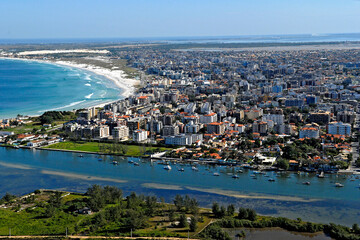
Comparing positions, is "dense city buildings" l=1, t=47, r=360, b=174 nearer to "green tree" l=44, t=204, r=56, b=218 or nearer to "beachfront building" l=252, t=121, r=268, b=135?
"beachfront building" l=252, t=121, r=268, b=135

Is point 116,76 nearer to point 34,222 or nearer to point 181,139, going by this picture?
point 181,139

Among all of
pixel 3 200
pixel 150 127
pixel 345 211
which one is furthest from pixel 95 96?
pixel 345 211

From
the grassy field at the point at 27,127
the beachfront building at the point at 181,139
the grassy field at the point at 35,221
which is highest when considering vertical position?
the beachfront building at the point at 181,139

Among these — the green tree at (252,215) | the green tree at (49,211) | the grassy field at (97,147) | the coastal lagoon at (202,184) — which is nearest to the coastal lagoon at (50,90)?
the grassy field at (97,147)

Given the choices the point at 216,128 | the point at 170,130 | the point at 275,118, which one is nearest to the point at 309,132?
the point at 275,118

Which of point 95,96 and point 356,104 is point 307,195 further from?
point 95,96

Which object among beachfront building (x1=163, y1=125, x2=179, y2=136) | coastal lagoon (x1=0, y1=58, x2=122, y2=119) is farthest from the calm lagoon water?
coastal lagoon (x1=0, y1=58, x2=122, y2=119)

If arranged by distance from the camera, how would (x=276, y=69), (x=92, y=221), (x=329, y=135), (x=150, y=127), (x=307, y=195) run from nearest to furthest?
(x=92, y=221) < (x=307, y=195) < (x=329, y=135) < (x=150, y=127) < (x=276, y=69)

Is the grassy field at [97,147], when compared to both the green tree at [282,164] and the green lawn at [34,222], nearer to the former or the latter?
the green tree at [282,164]
